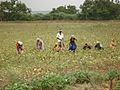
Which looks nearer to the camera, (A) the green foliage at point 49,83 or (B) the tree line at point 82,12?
(A) the green foliage at point 49,83

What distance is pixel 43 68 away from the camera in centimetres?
1296

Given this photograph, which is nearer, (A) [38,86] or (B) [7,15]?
(A) [38,86]

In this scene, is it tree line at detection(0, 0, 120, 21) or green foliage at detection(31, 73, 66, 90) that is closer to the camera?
green foliage at detection(31, 73, 66, 90)

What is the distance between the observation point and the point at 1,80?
11.0m

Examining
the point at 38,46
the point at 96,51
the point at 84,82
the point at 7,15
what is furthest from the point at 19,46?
the point at 7,15

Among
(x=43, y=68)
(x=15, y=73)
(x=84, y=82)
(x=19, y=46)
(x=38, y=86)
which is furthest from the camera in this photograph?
(x=19, y=46)

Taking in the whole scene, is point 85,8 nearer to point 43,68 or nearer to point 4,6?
point 4,6

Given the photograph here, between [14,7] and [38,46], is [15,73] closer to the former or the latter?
[38,46]

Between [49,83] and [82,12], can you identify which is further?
[82,12]

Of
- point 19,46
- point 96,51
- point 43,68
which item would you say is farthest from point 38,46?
point 43,68

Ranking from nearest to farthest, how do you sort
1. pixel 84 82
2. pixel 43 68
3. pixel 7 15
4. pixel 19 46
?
pixel 84 82 < pixel 43 68 < pixel 19 46 < pixel 7 15

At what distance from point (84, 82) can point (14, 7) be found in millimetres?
43915

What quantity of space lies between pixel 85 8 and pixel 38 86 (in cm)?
4412

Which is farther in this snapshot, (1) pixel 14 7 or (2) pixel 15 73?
(1) pixel 14 7
